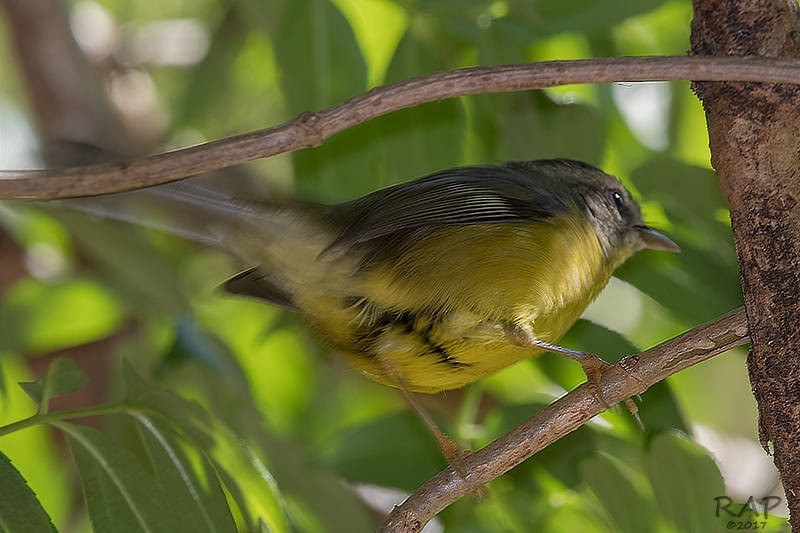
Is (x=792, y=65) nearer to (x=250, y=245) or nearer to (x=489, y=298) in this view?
(x=489, y=298)

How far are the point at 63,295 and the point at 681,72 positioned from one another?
2473 mm

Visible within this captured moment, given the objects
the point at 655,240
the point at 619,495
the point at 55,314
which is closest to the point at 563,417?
the point at 619,495

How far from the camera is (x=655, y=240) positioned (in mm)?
2807

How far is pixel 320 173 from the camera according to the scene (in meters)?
2.76

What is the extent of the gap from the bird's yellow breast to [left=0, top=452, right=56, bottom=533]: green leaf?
32.4 inches

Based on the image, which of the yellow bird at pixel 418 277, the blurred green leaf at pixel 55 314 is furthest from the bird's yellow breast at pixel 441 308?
the blurred green leaf at pixel 55 314

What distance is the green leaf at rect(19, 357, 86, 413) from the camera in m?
2.11

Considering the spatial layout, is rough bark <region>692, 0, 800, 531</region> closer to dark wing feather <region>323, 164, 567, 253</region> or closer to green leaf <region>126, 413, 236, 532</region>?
dark wing feather <region>323, 164, 567, 253</region>

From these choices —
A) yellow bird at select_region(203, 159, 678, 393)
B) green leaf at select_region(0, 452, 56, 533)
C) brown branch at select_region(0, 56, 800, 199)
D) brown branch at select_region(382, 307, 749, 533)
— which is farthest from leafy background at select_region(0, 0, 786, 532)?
brown branch at select_region(0, 56, 800, 199)

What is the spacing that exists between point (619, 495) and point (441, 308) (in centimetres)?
58

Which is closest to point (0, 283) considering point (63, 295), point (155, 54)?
point (63, 295)

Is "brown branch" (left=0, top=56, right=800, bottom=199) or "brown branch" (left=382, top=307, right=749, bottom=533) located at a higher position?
"brown branch" (left=0, top=56, right=800, bottom=199)

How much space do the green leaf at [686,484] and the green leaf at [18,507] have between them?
4.04 ft

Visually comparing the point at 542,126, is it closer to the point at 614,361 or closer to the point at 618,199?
the point at 618,199
